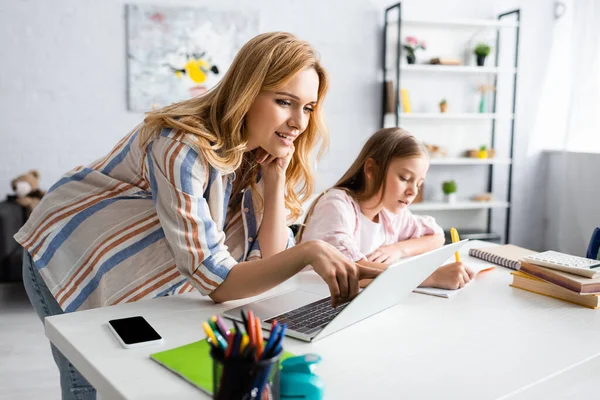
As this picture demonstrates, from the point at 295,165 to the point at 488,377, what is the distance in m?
0.75

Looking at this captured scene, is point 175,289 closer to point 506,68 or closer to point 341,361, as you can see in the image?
point 341,361

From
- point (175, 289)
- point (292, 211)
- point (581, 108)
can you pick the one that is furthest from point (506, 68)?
point (175, 289)

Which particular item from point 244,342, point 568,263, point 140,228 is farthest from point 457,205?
point 244,342

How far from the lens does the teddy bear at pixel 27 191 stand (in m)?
3.23

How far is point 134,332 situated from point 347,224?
84cm

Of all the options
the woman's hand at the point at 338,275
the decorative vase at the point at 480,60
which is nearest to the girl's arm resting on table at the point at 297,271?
the woman's hand at the point at 338,275

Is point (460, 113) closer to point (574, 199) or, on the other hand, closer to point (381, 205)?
point (574, 199)

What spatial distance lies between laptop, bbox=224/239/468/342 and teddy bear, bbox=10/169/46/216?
99.4 inches

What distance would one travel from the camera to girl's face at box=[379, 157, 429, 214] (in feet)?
5.82

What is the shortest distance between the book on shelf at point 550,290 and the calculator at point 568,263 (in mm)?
40

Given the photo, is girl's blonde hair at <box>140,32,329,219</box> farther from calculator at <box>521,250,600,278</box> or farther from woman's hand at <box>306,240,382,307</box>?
calculator at <box>521,250,600,278</box>

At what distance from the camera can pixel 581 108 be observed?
4.37m

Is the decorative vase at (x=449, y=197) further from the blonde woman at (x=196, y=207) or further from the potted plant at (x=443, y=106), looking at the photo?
the blonde woman at (x=196, y=207)

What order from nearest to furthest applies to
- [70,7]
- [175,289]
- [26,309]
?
[175,289]
[26,309]
[70,7]
